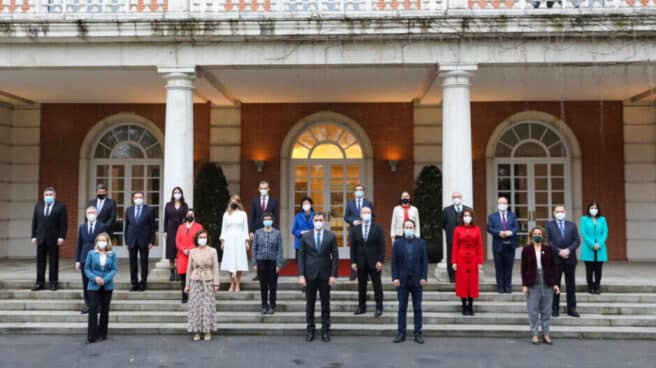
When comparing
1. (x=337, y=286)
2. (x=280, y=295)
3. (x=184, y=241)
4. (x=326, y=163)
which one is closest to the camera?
(x=184, y=241)

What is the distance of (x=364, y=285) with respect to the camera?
811 centimetres

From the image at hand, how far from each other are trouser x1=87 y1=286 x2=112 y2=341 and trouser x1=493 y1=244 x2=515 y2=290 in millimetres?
5744

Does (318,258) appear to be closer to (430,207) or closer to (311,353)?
(311,353)

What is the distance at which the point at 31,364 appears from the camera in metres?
6.25

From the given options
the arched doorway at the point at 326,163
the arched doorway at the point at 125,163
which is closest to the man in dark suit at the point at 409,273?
the arched doorway at the point at 326,163

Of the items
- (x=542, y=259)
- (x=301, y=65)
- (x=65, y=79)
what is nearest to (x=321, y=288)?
(x=542, y=259)

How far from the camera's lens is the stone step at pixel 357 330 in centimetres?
754

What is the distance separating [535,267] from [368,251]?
227 centimetres

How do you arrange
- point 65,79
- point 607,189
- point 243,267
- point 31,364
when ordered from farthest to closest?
point 607,189 < point 65,79 < point 243,267 < point 31,364

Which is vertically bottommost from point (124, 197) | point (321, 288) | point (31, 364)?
point (31, 364)

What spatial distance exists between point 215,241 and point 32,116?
6.19m

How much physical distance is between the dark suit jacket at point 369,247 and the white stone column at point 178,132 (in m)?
3.35

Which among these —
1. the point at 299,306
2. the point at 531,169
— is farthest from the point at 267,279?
the point at 531,169

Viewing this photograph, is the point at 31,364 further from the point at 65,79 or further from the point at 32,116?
the point at 32,116
